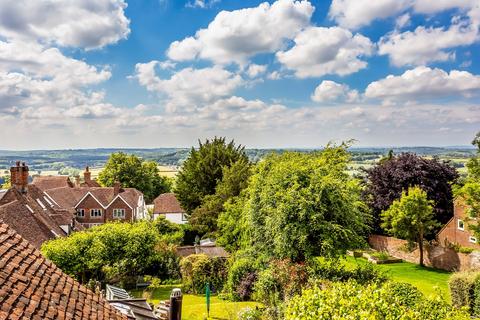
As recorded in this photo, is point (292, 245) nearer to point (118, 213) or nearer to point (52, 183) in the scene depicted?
point (118, 213)

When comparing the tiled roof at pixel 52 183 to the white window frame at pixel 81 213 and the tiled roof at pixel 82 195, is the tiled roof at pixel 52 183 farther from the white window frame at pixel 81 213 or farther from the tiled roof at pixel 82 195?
the white window frame at pixel 81 213

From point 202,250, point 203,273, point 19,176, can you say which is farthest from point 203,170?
point 19,176

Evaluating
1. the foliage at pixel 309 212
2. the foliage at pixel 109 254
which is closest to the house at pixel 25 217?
the foliage at pixel 109 254

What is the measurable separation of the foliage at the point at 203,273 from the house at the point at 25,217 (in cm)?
1048

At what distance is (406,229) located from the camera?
33969 millimetres

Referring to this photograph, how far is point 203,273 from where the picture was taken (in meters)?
29.6

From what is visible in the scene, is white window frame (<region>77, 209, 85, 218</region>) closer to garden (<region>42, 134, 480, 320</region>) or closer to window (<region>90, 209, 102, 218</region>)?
window (<region>90, 209, 102, 218</region>)

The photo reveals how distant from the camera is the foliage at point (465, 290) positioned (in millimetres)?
20547

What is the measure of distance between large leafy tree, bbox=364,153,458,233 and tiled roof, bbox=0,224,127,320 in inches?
1475

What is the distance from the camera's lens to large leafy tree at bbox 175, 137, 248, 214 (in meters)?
41.6

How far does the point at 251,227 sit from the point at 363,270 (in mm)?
6671

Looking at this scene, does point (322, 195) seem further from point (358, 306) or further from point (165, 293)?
point (165, 293)

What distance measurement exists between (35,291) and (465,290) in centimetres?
2250

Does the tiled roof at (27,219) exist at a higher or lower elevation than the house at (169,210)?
higher
